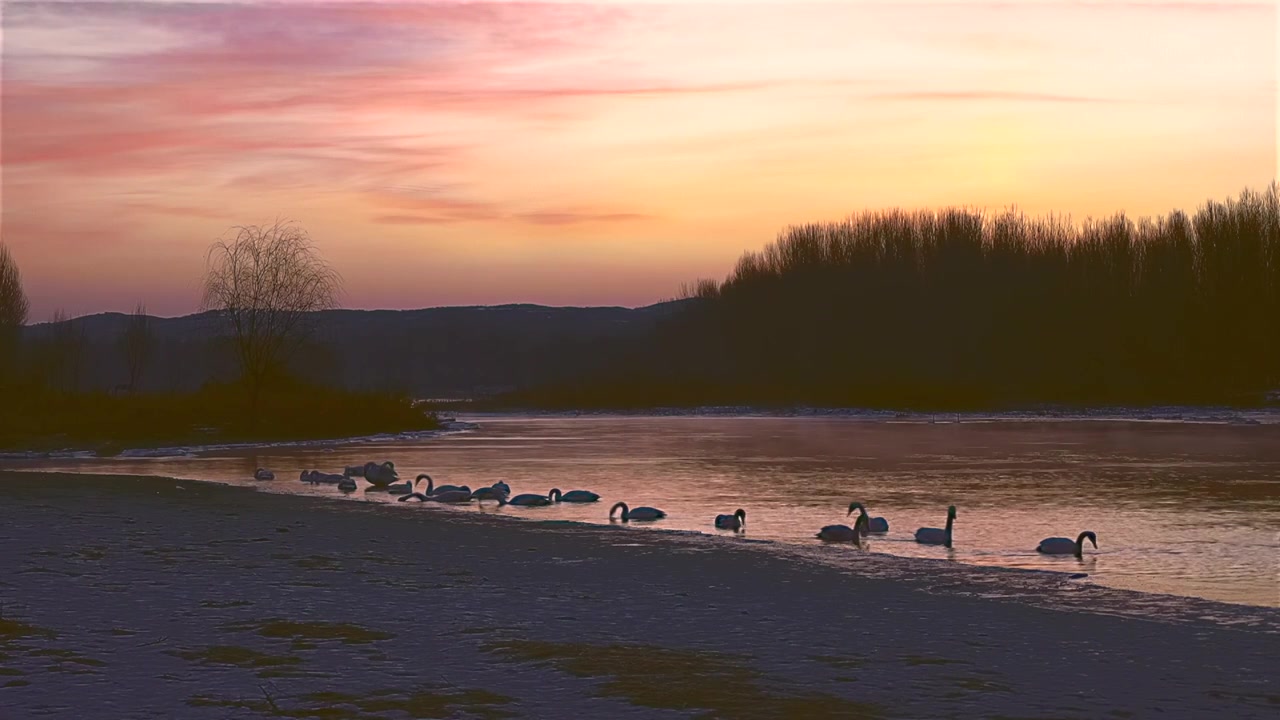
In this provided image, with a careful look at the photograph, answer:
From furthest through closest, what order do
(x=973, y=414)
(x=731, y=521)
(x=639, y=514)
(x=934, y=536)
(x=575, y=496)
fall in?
(x=973, y=414) → (x=575, y=496) → (x=639, y=514) → (x=731, y=521) → (x=934, y=536)

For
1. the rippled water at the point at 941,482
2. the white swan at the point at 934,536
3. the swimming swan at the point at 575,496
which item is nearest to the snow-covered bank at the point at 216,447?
the rippled water at the point at 941,482

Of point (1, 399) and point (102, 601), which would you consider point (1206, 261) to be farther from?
point (102, 601)

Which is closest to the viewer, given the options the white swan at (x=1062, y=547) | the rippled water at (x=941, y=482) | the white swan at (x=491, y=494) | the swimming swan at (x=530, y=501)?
the white swan at (x=1062, y=547)

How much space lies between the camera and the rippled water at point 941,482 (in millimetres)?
14062

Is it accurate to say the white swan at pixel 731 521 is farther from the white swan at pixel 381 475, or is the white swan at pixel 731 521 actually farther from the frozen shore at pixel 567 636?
the white swan at pixel 381 475

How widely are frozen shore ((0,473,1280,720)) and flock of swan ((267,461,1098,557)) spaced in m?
1.78

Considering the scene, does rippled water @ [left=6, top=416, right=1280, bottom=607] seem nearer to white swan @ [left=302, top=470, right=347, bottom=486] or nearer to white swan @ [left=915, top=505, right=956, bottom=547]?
white swan @ [left=915, top=505, right=956, bottom=547]

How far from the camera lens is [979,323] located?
90625 millimetres

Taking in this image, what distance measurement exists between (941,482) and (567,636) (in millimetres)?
16139

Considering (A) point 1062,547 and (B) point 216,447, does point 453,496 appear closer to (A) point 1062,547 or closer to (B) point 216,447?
(A) point 1062,547

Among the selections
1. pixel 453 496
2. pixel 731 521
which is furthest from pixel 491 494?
pixel 731 521

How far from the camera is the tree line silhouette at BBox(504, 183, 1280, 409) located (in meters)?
77.2

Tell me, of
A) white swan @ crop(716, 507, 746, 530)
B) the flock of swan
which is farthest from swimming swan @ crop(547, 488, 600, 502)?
white swan @ crop(716, 507, 746, 530)

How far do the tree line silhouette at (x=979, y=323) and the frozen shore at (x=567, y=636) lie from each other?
65.7 m
